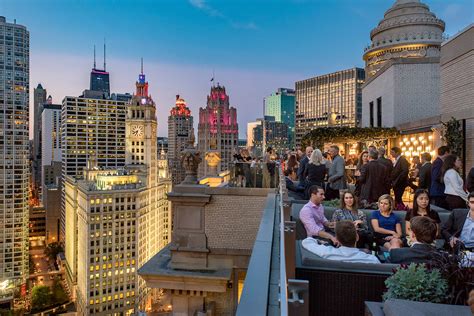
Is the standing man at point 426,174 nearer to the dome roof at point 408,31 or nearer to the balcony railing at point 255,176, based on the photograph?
the balcony railing at point 255,176

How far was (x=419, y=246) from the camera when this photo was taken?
155 inches

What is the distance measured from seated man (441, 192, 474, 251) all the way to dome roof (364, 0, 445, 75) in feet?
100

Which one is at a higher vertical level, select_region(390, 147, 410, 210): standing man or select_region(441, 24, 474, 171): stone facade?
select_region(441, 24, 474, 171): stone facade

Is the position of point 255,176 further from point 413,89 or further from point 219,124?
point 219,124

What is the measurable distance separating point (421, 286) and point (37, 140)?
589 feet

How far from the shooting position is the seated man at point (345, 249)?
13.0ft

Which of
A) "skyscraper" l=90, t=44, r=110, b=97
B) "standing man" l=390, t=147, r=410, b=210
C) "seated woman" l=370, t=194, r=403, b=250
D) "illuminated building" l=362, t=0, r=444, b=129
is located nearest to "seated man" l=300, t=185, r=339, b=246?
"seated woman" l=370, t=194, r=403, b=250

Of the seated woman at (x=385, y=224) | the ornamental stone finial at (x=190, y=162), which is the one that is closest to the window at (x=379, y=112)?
the ornamental stone finial at (x=190, y=162)

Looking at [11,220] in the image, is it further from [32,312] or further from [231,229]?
[231,229]

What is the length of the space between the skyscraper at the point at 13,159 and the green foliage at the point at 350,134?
61836 millimetres

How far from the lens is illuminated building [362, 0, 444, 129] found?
2158 cm

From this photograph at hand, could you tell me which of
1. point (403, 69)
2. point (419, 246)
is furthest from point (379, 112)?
point (419, 246)

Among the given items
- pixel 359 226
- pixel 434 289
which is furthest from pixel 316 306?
pixel 359 226

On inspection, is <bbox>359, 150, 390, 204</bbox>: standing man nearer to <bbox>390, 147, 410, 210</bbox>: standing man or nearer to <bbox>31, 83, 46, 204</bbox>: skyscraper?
<bbox>390, 147, 410, 210</bbox>: standing man
